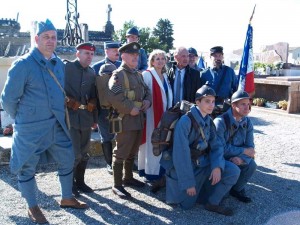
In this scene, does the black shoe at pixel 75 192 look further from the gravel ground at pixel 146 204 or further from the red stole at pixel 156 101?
the red stole at pixel 156 101

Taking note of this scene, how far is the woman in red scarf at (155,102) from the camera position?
4531 mm

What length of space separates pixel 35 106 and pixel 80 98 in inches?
32.6

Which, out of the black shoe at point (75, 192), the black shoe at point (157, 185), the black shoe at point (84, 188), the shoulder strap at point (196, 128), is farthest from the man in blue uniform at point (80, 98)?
the shoulder strap at point (196, 128)

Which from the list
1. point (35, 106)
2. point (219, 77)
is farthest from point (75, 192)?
point (219, 77)

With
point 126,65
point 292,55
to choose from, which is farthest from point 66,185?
point 292,55

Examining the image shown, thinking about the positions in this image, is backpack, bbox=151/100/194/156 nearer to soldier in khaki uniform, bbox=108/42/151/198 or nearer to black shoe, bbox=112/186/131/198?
soldier in khaki uniform, bbox=108/42/151/198

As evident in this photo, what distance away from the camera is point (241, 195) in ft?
14.2

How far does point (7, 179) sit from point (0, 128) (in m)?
1.93

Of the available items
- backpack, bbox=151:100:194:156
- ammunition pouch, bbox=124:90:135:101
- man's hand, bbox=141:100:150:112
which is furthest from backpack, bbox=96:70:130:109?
backpack, bbox=151:100:194:156

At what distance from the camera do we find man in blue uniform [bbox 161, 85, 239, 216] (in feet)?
12.5

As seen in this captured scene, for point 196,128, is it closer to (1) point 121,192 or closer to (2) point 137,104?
(2) point 137,104

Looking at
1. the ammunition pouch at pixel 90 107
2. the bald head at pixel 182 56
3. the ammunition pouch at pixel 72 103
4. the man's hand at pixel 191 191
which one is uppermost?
the bald head at pixel 182 56

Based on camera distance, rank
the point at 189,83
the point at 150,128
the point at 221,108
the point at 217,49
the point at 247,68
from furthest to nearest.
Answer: the point at 247,68
the point at 217,49
the point at 221,108
the point at 189,83
the point at 150,128

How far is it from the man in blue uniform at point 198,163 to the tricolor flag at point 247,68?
7.69ft
